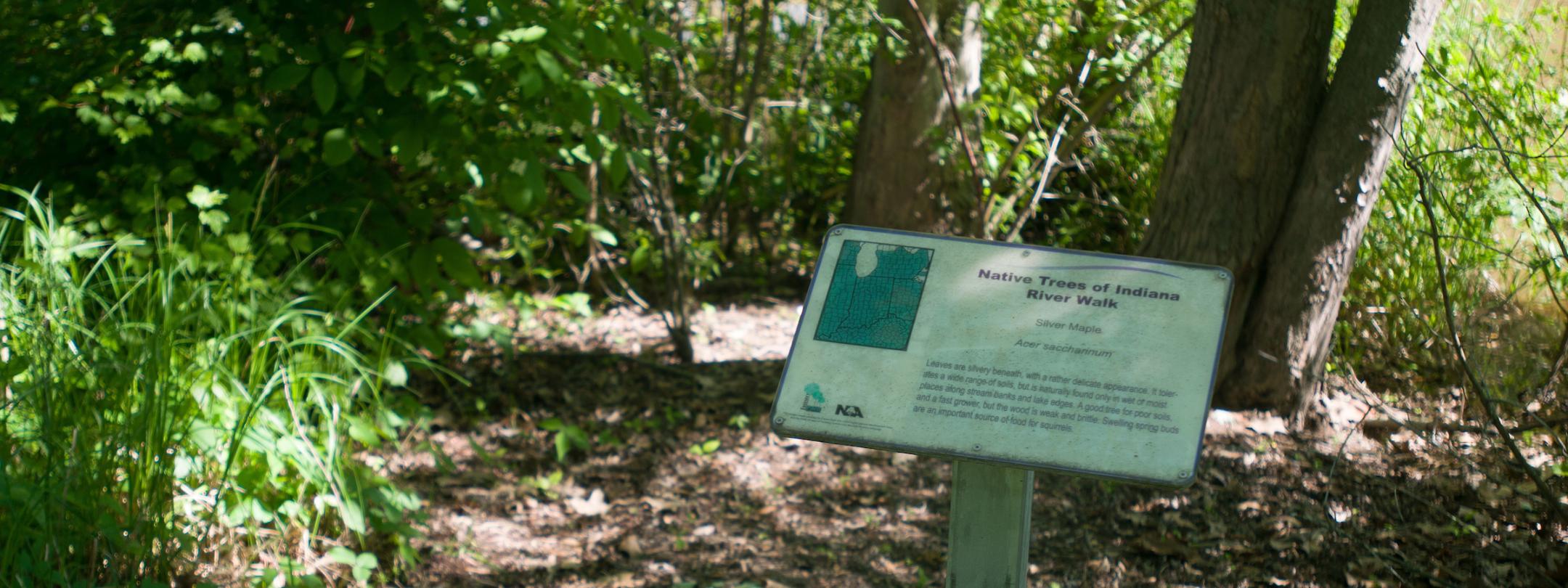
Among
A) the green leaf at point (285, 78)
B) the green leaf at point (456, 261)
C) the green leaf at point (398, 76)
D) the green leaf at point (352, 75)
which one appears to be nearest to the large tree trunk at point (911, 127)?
the green leaf at point (456, 261)

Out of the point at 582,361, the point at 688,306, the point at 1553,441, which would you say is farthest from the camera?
the point at 688,306

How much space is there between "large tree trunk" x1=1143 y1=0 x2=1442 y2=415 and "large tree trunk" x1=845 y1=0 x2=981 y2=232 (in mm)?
1379

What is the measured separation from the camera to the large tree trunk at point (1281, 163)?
361cm

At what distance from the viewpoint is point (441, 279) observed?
388cm

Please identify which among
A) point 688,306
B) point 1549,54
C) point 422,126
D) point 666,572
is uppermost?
point 1549,54

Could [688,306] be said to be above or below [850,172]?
below

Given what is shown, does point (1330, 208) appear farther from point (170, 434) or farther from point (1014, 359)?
point (170, 434)

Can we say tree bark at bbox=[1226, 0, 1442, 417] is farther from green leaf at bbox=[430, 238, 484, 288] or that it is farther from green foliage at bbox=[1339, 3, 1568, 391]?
green leaf at bbox=[430, 238, 484, 288]

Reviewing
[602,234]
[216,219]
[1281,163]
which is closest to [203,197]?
[216,219]

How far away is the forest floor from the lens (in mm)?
3361

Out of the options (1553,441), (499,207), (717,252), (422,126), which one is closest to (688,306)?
(717,252)

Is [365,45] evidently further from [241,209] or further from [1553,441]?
[1553,441]

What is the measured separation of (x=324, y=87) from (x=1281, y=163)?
3.12m

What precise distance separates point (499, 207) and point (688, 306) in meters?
1.01
